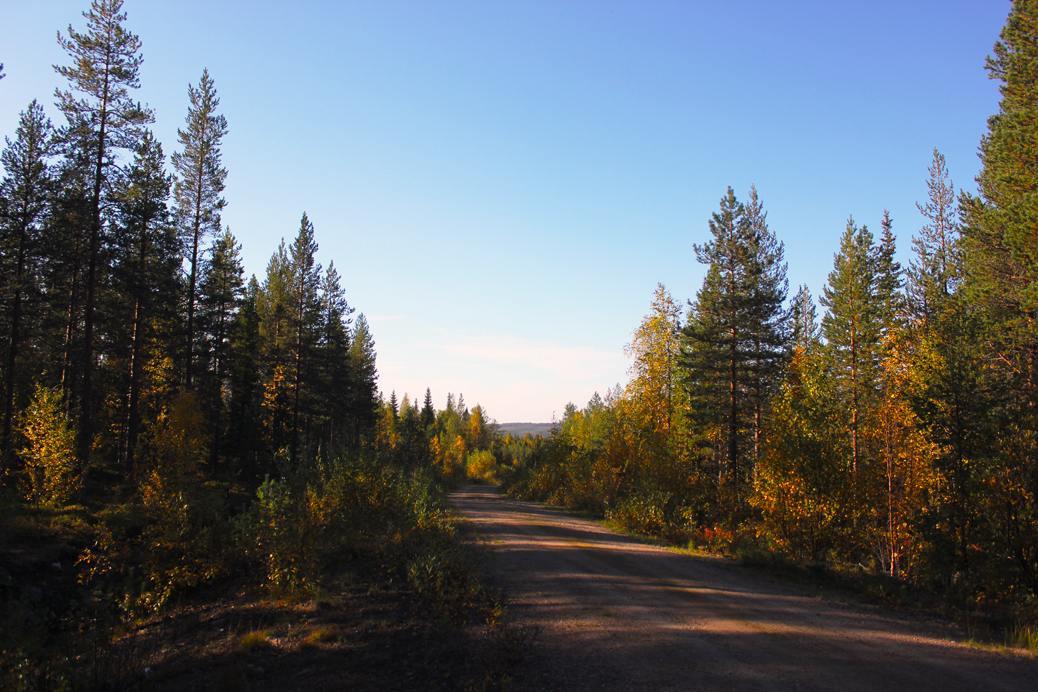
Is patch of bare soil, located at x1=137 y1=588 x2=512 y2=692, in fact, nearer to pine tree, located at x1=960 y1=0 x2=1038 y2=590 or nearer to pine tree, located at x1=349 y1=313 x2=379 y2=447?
pine tree, located at x1=960 y1=0 x2=1038 y2=590

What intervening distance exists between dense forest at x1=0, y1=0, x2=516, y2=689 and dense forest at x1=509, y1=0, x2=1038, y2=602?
8966 mm

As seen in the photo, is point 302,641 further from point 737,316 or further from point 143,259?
point 143,259

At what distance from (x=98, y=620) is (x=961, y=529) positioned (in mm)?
14514

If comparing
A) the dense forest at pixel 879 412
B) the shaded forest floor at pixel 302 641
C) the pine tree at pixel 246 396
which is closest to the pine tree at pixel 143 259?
the pine tree at pixel 246 396

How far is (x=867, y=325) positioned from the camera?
17.7 metres

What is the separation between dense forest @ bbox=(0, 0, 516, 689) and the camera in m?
9.69

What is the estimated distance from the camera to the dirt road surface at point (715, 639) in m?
5.83

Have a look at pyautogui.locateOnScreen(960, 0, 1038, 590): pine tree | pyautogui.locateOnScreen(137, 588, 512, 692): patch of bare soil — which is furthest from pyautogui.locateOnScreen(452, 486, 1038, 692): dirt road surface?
pyautogui.locateOnScreen(960, 0, 1038, 590): pine tree

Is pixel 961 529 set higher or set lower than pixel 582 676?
higher

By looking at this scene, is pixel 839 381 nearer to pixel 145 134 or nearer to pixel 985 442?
pixel 985 442

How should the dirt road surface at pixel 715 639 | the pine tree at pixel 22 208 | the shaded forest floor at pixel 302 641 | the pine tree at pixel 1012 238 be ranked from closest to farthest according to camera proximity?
the dirt road surface at pixel 715 639 < the shaded forest floor at pixel 302 641 < the pine tree at pixel 1012 238 < the pine tree at pixel 22 208

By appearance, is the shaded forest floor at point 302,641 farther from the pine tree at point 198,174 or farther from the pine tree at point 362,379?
the pine tree at point 362,379

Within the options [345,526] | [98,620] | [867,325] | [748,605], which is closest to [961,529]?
[748,605]

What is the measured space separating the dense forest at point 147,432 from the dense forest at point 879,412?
897 cm
